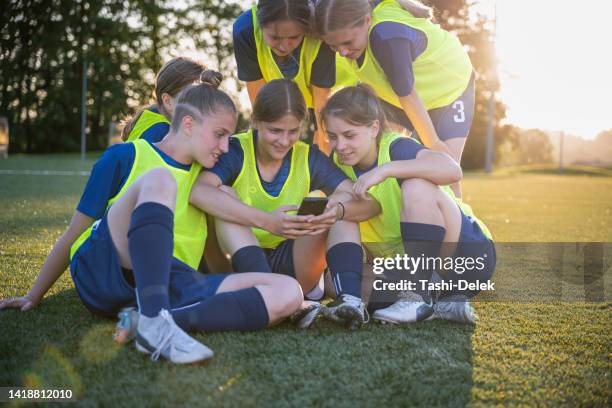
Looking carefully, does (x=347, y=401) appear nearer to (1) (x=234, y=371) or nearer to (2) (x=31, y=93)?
(1) (x=234, y=371)

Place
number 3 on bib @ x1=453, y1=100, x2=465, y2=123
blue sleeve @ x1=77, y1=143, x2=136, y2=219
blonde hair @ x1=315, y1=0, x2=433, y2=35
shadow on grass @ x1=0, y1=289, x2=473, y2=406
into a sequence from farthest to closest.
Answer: number 3 on bib @ x1=453, y1=100, x2=465, y2=123 → blonde hair @ x1=315, y1=0, x2=433, y2=35 → blue sleeve @ x1=77, y1=143, x2=136, y2=219 → shadow on grass @ x1=0, y1=289, x2=473, y2=406

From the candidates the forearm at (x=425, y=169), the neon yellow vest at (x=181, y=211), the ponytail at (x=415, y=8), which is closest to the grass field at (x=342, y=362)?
the neon yellow vest at (x=181, y=211)

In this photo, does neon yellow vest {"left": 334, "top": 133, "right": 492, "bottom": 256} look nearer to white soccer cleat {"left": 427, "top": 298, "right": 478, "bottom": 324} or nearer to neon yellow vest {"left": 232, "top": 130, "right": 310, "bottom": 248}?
neon yellow vest {"left": 232, "top": 130, "right": 310, "bottom": 248}

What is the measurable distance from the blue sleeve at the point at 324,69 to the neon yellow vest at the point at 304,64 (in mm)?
26

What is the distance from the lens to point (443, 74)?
356 centimetres

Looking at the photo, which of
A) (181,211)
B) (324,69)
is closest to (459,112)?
(324,69)

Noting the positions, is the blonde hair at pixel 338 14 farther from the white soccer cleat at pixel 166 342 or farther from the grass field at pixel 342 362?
the white soccer cleat at pixel 166 342

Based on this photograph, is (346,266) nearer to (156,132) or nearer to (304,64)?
(156,132)

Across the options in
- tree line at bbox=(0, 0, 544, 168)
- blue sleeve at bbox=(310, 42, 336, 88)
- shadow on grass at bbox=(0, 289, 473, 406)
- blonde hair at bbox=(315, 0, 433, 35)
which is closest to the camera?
shadow on grass at bbox=(0, 289, 473, 406)

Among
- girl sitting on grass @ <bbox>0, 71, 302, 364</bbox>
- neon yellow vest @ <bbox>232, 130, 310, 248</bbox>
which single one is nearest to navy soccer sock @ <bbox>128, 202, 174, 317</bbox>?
girl sitting on grass @ <bbox>0, 71, 302, 364</bbox>

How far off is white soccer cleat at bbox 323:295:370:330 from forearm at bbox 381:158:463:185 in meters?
0.59

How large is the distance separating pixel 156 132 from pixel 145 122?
215mm

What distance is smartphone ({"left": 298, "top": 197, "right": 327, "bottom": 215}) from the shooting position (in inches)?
100

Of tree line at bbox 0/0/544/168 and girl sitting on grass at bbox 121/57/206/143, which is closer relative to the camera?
girl sitting on grass at bbox 121/57/206/143
